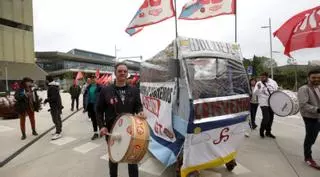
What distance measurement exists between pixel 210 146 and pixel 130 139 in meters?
1.55

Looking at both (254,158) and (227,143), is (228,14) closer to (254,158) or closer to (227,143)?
(254,158)

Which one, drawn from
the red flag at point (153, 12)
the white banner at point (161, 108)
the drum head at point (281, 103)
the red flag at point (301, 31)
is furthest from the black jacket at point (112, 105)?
the red flag at point (153, 12)

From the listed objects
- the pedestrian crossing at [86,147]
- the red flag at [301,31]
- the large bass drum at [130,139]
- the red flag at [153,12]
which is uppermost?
the red flag at [153,12]

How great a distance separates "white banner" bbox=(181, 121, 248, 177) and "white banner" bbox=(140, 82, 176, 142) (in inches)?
22.2

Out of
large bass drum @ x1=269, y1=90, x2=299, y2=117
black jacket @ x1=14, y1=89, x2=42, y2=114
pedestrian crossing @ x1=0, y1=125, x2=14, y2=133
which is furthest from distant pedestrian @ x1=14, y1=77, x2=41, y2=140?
large bass drum @ x1=269, y1=90, x2=299, y2=117

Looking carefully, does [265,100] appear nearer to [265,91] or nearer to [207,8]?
[265,91]

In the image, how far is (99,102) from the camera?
13.0 ft

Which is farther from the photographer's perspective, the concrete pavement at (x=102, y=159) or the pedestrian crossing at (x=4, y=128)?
the pedestrian crossing at (x=4, y=128)

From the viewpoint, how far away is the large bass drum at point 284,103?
679cm

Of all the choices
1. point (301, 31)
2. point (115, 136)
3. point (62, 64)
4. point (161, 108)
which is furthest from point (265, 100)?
point (62, 64)

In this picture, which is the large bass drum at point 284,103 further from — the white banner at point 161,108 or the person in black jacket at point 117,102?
the person in black jacket at point 117,102

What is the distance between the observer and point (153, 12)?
26.6 feet

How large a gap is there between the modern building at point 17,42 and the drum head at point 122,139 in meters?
29.3

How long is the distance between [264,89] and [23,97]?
6.67 metres
